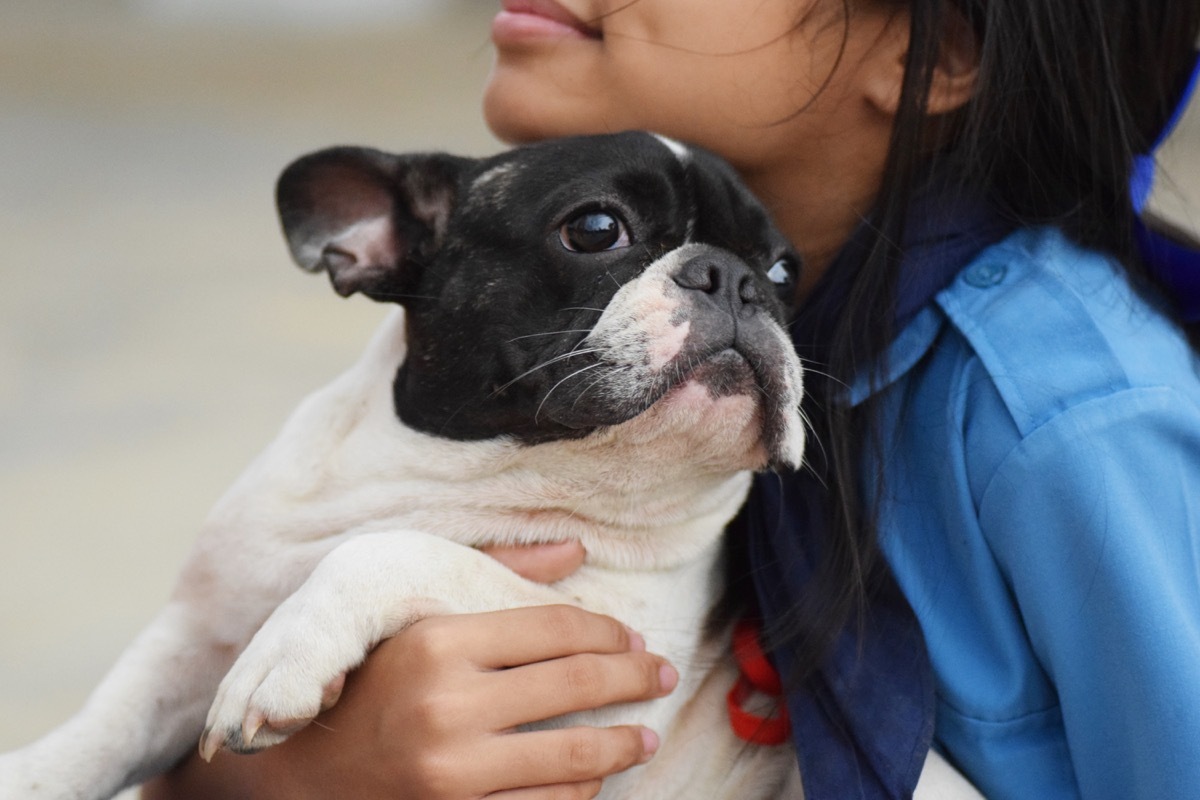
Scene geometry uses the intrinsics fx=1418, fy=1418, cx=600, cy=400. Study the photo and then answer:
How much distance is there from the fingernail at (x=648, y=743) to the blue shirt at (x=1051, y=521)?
1.36 feet

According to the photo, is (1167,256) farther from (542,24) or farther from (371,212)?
(371,212)

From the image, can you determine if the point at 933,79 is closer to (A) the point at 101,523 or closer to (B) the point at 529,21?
(B) the point at 529,21

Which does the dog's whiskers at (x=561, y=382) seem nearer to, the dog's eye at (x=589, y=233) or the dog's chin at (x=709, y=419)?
the dog's chin at (x=709, y=419)

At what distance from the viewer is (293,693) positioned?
5.38ft

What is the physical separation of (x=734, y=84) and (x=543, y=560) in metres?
0.84

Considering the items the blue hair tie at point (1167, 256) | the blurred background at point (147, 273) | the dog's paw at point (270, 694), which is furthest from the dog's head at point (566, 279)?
the blurred background at point (147, 273)

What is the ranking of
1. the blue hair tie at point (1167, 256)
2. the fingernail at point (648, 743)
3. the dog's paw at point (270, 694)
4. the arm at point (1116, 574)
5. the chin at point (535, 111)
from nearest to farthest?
the dog's paw at point (270, 694) < the arm at point (1116, 574) < the fingernail at point (648, 743) < the blue hair tie at point (1167, 256) < the chin at point (535, 111)

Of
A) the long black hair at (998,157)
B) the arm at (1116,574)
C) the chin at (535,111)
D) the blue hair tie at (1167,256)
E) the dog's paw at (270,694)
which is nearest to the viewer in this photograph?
the dog's paw at (270,694)

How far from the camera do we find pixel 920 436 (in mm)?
2084

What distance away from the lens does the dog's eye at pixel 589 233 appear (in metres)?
1.91

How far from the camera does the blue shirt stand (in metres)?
1.79

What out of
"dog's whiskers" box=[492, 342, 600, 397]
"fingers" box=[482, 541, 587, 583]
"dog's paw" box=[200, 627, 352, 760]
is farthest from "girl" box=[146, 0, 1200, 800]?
"dog's whiskers" box=[492, 342, 600, 397]

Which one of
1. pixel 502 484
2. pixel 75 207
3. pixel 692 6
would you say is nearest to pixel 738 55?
pixel 692 6

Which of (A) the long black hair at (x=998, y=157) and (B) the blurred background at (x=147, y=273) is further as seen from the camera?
(B) the blurred background at (x=147, y=273)
